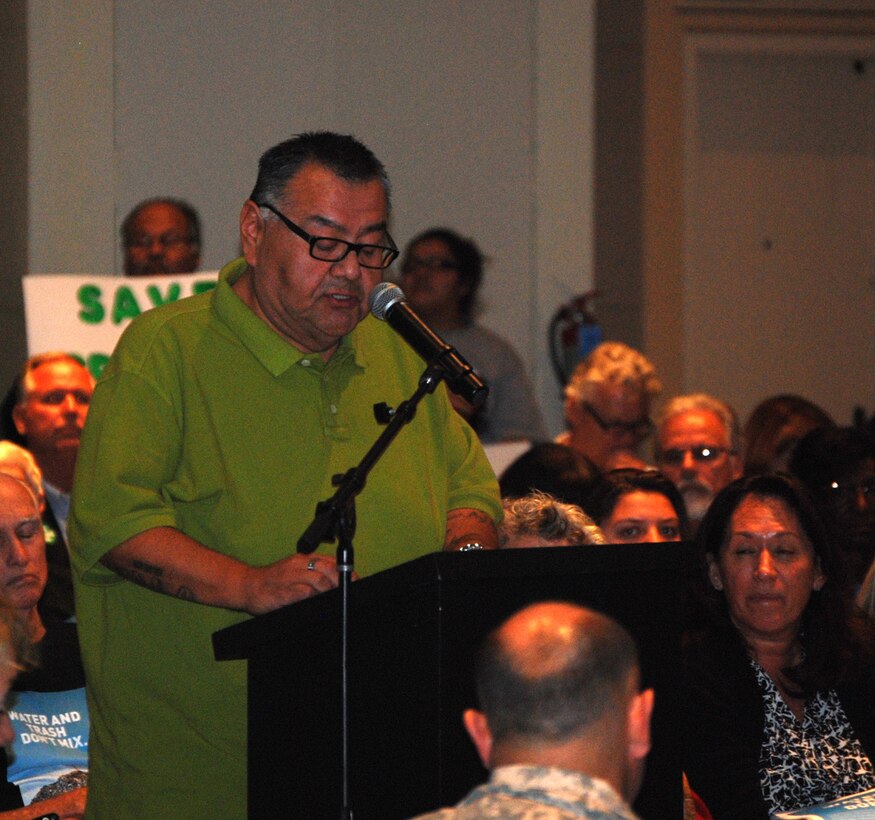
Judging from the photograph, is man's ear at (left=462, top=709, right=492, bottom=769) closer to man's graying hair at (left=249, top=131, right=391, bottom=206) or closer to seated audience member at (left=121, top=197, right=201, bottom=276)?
man's graying hair at (left=249, top=131, right=391, bottom=206)

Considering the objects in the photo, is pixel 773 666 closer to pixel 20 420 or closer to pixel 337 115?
pixel 20 420

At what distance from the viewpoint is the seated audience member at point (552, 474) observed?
470 centimetres

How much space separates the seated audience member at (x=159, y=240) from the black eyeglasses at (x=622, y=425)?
164 cm

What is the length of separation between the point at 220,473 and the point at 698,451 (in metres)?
3.12

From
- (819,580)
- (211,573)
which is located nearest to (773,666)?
(819,580)

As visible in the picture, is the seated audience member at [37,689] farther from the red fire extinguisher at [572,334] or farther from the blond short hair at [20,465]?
the red fire extinguisher at [572,334]

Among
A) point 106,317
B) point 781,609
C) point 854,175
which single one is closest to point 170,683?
point 781,609

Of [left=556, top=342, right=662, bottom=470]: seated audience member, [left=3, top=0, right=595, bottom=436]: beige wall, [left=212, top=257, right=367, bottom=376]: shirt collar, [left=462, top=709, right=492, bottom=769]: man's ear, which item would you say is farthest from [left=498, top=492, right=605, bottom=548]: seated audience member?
[left=3, top=0, right=595, bottom=436]: beige wall

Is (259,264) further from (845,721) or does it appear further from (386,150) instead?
(386,150)

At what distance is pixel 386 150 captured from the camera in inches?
280

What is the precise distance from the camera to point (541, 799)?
185cm

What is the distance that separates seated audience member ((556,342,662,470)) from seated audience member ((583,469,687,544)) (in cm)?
143

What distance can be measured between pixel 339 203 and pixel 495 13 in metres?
4.50

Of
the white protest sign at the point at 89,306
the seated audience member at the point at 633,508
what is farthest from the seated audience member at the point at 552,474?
the white protest sign at the point at 89,306
